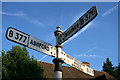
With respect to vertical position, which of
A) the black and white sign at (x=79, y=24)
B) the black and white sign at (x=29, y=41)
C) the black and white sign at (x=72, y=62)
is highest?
the black and white sign at (x=79, y=24)

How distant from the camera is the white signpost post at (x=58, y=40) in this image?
3.05 metres

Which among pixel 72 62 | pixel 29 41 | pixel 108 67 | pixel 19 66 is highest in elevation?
pixel 29 41

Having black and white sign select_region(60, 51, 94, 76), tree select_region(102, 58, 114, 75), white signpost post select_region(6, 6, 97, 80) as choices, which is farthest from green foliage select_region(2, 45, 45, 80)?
tree select_region(102, 58, 114, 75)

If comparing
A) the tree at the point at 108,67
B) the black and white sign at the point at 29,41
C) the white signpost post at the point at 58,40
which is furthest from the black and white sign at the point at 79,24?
the tree at the point at 108,67

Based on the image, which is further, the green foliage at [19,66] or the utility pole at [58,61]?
the green foliage at [19,66]

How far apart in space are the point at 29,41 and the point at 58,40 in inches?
31.4

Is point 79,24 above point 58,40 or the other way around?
above

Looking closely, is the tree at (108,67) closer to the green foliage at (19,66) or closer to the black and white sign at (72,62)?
the green foliage at (19,66)

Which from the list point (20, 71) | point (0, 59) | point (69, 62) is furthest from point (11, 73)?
point (69, 62)

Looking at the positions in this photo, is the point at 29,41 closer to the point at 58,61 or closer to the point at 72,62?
the point at 58,61

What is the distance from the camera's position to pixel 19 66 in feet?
32.4

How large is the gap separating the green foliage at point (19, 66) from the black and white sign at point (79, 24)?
22.3ft

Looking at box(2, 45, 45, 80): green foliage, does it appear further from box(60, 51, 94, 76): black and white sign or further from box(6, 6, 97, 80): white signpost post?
box(6, 6, 97, 80): white signpost post

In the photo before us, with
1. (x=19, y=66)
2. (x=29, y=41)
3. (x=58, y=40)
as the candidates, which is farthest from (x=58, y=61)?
(x=19, y=66)
